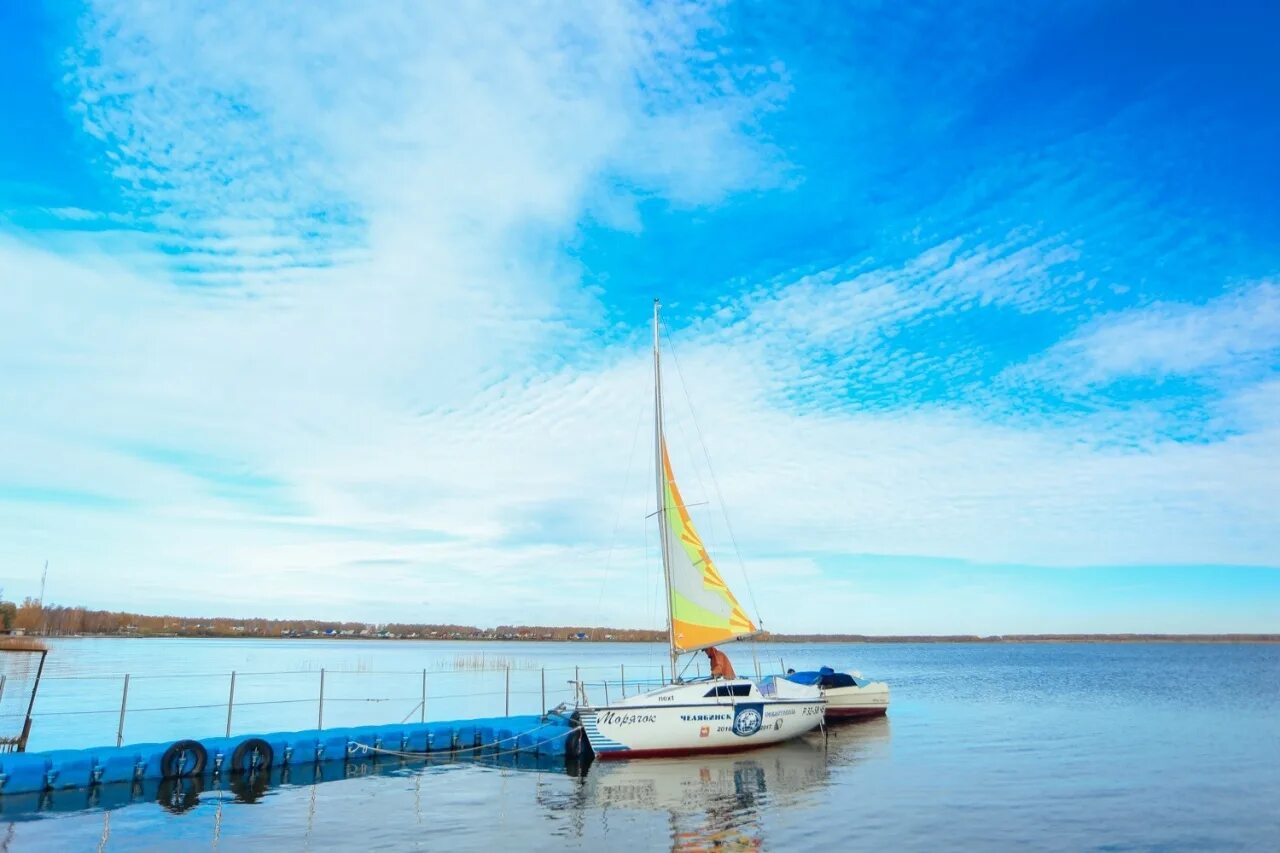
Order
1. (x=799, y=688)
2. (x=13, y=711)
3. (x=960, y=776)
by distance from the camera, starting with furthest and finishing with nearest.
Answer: (x=13, y=711), (x=799, y=688), (x=960, y=776)

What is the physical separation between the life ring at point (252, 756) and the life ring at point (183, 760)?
32.3 inches

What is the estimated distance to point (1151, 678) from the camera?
7750cm

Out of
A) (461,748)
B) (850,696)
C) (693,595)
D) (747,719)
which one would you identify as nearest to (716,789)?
(747,719)

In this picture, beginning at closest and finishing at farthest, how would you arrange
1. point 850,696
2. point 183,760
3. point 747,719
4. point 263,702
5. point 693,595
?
1. point 183,760
2. point 747,719
3. point 693,595
4. point 263,702
5. point 850,696

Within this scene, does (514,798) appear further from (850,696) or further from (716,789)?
(850,696)

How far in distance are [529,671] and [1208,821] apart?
227 feet

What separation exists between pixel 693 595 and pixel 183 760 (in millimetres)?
16175

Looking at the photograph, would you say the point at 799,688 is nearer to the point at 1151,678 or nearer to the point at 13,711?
the point at 13,711

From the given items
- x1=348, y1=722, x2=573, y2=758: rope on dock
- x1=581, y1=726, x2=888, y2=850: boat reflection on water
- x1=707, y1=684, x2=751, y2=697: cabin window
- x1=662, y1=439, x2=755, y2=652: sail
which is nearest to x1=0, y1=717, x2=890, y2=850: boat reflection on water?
x1=581, y1=726, x2=888, y2=850: boat reflection on water

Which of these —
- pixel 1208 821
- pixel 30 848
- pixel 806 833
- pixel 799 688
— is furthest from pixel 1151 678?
pixel 30 848

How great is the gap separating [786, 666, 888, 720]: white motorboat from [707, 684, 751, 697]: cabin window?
11.5 m

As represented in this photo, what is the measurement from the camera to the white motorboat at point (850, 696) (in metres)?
39.7

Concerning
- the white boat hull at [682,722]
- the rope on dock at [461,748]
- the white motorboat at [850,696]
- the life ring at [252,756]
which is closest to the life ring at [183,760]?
the life ring at [252,756]

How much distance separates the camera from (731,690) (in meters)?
28.0
